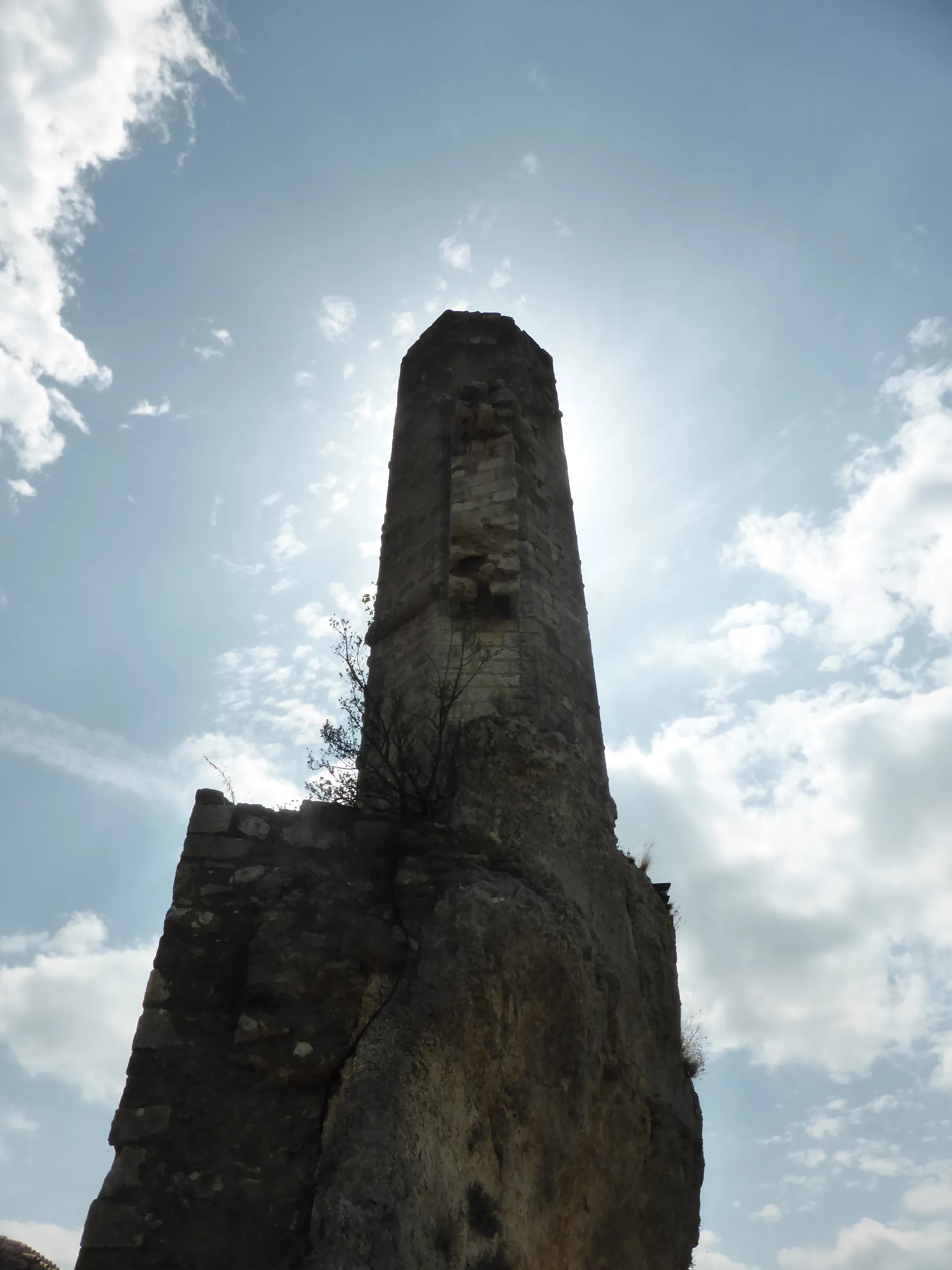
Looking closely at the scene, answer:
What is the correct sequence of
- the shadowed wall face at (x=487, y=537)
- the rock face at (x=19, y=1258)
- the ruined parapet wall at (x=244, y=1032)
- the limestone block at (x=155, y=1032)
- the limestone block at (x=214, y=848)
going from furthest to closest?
1. the shadowed wall face at (x=487, y=537)
2. the rock face at (x=19, y=1258)
3. the limestone block at (x=214, y=848)
4. the limestone block at (x=155, y=1032)
5. the ruined parapet wall at (x=244, y=1032)

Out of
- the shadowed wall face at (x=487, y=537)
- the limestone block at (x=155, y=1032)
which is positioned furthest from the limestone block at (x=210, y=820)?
the shadowed wall face at (x=487, y=537)

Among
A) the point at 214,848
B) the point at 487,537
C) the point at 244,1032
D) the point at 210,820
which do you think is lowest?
the point at 244,1032

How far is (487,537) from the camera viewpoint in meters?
6.96

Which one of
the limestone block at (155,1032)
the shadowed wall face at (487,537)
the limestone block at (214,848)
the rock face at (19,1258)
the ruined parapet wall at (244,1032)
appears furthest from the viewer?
the shadowed wall face at (487,537)

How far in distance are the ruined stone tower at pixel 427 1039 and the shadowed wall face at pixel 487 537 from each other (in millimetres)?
82

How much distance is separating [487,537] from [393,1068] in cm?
384

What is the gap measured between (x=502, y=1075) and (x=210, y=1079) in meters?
1.18

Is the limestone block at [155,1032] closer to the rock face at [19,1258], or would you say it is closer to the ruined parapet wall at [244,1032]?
the ruined parapet wall at [244,1032]

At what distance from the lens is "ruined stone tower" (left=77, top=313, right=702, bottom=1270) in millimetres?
3670

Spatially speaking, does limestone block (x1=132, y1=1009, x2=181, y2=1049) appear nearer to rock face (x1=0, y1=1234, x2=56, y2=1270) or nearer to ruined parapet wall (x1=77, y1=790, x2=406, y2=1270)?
ruined parapet wall (x1=77, y1=790, x2=406, y2=1270)

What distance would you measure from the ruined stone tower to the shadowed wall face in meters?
0.08

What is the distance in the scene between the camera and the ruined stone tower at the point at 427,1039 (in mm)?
3670

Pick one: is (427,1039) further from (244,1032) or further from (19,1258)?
(19,1258)

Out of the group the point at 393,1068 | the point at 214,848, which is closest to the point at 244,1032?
the point at 393,1068
